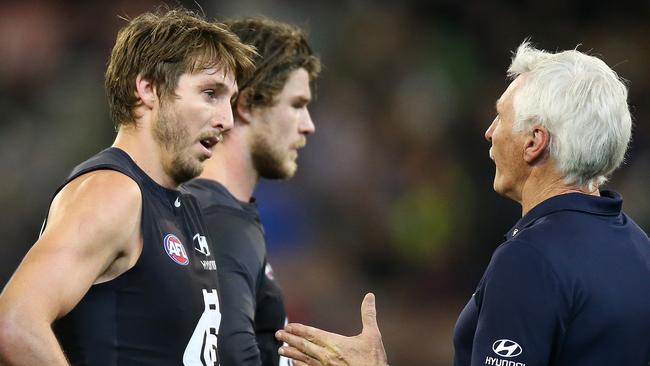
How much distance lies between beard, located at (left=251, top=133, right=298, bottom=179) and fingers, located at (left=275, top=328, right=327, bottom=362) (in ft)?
4.48

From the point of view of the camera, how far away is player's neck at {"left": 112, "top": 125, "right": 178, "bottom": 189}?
323cm

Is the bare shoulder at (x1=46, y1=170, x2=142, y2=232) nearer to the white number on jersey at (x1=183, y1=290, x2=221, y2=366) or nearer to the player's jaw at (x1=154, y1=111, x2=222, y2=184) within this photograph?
the player's jaw at (x1=154, y1=111, x2=222, y2=184)

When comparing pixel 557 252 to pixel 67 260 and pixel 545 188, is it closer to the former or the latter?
pixel 545 188

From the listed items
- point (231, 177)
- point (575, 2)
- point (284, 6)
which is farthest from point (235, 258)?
point (575, 2)

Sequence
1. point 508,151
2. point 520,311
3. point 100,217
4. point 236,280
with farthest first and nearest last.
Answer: point 236,280, point 508,151, point 100,217, point 520,311

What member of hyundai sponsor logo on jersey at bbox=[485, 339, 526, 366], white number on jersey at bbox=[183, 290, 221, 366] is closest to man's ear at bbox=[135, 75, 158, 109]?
white number on jersey at bbox=[183, 290, 221, 366]

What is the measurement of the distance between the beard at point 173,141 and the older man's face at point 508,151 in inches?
41.3

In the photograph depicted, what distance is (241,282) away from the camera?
3.77 metres

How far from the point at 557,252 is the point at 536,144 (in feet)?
1.24

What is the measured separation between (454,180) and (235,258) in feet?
15.3

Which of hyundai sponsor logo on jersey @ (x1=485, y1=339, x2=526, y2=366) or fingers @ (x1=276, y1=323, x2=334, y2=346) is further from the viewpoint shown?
fingers @ (x1=276, y1=323, x2=334, y2=346)

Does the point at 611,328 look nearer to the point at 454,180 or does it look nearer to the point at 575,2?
the point at 454,180

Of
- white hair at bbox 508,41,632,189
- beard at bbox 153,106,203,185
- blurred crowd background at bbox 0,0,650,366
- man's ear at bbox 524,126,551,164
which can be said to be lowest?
beard at bbox 153,106,203,185

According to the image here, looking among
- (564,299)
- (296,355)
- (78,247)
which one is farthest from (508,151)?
(78,247)
